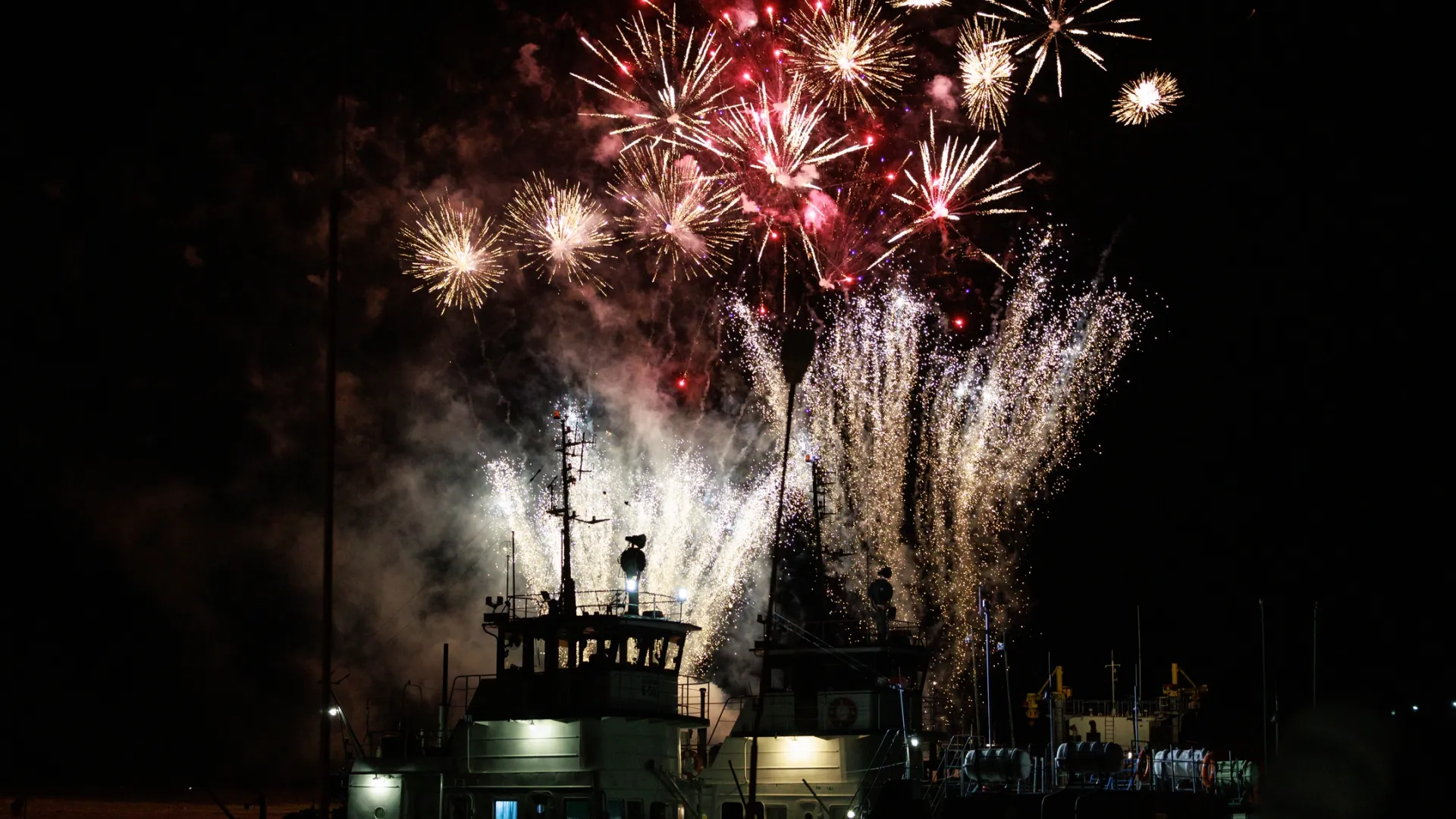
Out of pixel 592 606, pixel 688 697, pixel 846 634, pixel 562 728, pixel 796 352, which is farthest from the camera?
pixel 688 697

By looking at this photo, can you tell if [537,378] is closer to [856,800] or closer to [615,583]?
[615,583]

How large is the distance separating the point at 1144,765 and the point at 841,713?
29.0ft

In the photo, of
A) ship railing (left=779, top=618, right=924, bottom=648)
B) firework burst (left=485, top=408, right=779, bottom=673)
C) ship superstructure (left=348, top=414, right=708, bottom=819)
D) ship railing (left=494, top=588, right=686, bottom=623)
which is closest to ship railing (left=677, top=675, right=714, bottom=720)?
ship superstructure (left=348, top=414, right=708, bottom=819)

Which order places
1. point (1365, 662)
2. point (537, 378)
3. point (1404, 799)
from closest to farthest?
point (1404, 799) < point (537, 378) < point (1365, 662)

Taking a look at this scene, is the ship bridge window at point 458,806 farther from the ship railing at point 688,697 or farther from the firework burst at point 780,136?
the firework burst at point 780,136

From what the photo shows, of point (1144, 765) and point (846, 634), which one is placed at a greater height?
point (846, 634)

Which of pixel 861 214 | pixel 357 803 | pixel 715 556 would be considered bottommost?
pixel 357 803

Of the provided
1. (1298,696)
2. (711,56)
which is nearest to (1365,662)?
(1298,696)

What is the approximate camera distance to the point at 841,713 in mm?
34594

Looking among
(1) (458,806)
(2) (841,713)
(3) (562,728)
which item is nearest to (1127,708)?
(2) (841,713)

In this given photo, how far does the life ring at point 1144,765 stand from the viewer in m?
34.0

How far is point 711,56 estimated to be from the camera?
34469mm

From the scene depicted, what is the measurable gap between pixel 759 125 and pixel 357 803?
20323mm

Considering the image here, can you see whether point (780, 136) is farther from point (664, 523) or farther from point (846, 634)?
point (664, 523)
